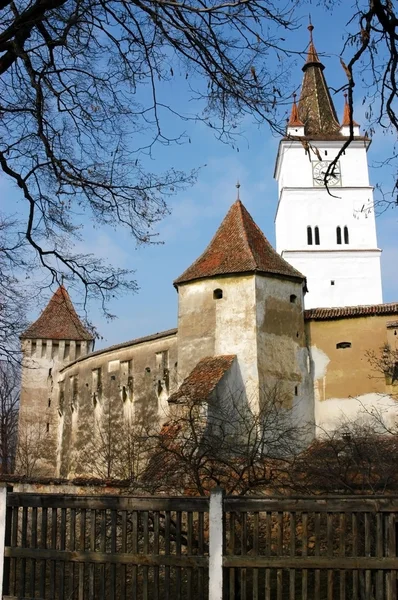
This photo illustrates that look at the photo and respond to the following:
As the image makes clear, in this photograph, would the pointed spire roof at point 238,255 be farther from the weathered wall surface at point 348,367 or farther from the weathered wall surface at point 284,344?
the weathered wall surface at point 348,367

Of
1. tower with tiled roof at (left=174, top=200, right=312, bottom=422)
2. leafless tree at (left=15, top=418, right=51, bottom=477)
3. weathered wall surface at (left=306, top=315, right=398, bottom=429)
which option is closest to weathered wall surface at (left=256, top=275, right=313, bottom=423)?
tower with tiled roof at (left=174, top=200, right=312, bottom=422)

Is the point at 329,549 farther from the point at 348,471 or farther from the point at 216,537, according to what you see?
the point at 348,471

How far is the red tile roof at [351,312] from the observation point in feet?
70.0

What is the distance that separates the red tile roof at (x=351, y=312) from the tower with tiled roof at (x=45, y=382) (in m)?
16.0

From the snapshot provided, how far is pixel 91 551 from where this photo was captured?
5.90 metres

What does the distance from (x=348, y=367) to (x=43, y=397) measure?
19.1 metres

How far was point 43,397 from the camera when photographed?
116 feet

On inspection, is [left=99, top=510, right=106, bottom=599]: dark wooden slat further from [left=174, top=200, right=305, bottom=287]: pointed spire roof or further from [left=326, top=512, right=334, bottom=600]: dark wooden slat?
[left=174, top=200, right=305, bottom=287]: pointed spire roof

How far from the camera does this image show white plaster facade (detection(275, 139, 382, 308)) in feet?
144

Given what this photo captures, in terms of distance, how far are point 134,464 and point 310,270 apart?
25.4 m

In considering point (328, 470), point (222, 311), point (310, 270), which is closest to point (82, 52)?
point (328, 470)

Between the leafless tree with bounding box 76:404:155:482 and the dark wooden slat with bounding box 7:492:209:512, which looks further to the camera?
the leafless tree with bounding box 76:404:155:482

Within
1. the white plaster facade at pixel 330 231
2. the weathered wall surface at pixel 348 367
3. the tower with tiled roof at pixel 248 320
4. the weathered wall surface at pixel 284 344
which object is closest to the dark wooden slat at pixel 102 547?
the tower with tiled roof at pixel 248 320

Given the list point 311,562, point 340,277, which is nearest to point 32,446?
point 340,277
